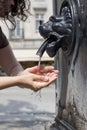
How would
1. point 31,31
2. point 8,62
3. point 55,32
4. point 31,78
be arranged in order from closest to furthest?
point 31,78, point 8,62, point 55,32, point 31,31

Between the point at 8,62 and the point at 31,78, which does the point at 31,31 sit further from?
the point at 31,78

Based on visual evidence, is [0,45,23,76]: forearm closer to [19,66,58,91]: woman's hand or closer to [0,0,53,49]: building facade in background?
[19,66,58,91]: woman's hand

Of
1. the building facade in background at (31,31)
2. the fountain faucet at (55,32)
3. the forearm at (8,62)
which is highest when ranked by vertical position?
the fountain faucet at (55,32)

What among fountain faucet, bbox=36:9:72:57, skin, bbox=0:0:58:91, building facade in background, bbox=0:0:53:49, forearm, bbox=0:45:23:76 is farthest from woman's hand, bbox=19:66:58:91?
building facade in background, bbox=0:0:53:49

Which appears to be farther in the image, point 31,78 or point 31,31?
point 31,31

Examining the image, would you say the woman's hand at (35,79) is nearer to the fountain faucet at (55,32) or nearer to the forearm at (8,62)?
the forearm at (8,62)

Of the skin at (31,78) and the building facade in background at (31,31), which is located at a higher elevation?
the skin at (31,78)

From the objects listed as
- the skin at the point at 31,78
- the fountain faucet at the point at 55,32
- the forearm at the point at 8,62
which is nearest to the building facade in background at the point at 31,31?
the fountain faucet at the point at 55,32

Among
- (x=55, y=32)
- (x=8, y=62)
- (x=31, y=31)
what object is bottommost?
(x=31, y=31)

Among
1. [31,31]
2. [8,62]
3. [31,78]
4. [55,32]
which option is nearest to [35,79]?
[31,78]

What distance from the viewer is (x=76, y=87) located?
9.53 ft

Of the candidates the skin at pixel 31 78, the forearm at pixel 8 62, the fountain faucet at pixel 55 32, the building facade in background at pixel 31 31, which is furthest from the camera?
the building facade in background at pixel 31 31

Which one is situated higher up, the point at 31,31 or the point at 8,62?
the point at 8,62

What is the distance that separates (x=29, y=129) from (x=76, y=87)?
1.05 metres
